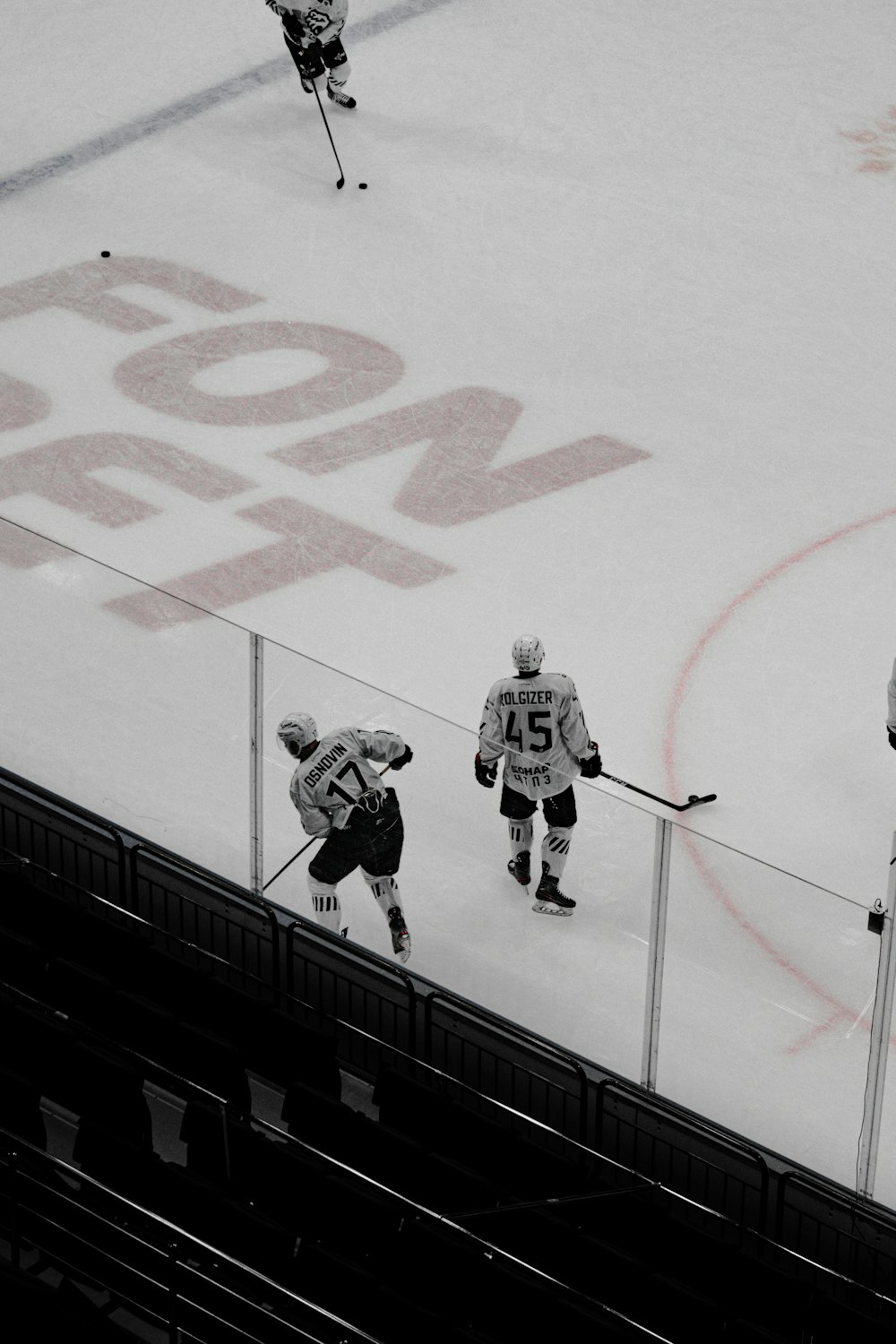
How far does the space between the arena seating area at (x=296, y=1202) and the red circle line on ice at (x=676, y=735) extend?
2.55 ft

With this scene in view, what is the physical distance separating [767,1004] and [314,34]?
34.7 feet

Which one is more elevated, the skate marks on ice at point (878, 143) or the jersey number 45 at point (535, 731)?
the skate marks on ice at point (878, 143)

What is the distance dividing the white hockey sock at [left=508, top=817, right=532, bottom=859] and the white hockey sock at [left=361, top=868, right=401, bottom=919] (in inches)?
18.8

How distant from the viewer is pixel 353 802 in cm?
773

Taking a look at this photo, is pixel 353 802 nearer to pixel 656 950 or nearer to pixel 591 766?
pixel 591 766

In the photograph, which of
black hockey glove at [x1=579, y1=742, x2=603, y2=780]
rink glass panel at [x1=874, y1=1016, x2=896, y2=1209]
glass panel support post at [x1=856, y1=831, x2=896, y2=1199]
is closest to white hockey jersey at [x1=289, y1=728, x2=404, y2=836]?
black hockey glove at [x1=579, y1=742, x2=603, y2=780]

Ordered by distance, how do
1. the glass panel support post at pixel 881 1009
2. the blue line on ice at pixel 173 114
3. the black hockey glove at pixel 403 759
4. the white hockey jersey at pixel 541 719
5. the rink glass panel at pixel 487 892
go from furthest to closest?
the blue line on ice at pixel 173 114 → the white hockey jersey at pixel 541 719 → the black hockey glove at pixel 403 759 → the rink glass panel at pixel 487 892 → the glass panel support post at pixel 881 1009

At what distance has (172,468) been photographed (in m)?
12.2

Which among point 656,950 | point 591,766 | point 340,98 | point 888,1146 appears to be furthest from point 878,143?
point 888,1146

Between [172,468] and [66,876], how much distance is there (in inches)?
164

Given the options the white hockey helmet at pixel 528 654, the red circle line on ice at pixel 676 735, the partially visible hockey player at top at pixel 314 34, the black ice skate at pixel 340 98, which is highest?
the partially visible hockey player at top at pixel 314 34

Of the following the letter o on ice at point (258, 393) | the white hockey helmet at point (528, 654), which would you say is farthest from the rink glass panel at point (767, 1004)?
the letter o on ice at point (258, 393)

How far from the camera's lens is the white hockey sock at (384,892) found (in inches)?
304

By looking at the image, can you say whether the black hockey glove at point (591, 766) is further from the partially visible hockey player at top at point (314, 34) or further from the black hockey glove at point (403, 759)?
the partially visible hockey player at top at point (314, 34)
